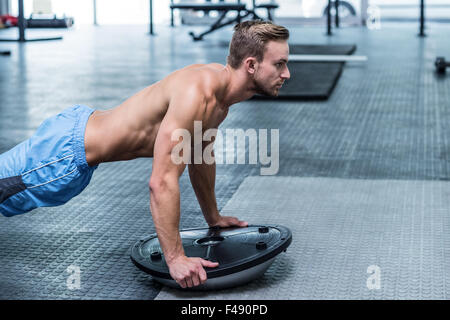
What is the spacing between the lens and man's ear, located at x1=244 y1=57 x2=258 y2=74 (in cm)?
174

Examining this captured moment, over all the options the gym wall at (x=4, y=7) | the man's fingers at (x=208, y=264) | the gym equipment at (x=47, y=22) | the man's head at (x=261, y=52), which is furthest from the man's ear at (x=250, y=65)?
the gym wall at (x=4, y=7)

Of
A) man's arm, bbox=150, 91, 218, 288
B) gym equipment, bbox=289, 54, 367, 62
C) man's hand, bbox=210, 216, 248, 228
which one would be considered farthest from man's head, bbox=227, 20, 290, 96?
gym equipment, bbox=289, 54, 367, 62

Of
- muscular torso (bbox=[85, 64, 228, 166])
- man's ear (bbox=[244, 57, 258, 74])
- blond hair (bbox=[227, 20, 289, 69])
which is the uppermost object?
blond hair (bbox=[227, 20, 289, 69])

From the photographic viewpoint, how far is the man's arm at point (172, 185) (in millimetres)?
1646

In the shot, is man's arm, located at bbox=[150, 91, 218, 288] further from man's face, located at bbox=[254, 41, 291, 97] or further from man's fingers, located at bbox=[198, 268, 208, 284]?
man's face, located at bbox=[254, 41, 291, 97]

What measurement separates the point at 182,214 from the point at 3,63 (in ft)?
15.3

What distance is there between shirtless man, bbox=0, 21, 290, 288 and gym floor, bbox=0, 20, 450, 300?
0.20 m

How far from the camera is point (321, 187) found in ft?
8.86

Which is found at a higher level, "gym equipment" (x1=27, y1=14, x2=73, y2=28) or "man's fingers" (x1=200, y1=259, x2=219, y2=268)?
"gym equipment" (x1=27, y1=14, x2=73, y2=28)

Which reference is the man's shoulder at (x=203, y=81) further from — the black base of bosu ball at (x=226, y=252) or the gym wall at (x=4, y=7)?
the gym wall at (x=4, y=7)

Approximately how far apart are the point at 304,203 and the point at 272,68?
89 cm

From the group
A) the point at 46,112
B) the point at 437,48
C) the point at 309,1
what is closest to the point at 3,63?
the point at 46,112

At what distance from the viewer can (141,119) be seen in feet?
5.98

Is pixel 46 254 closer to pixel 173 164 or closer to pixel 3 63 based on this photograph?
pixel 173 164
